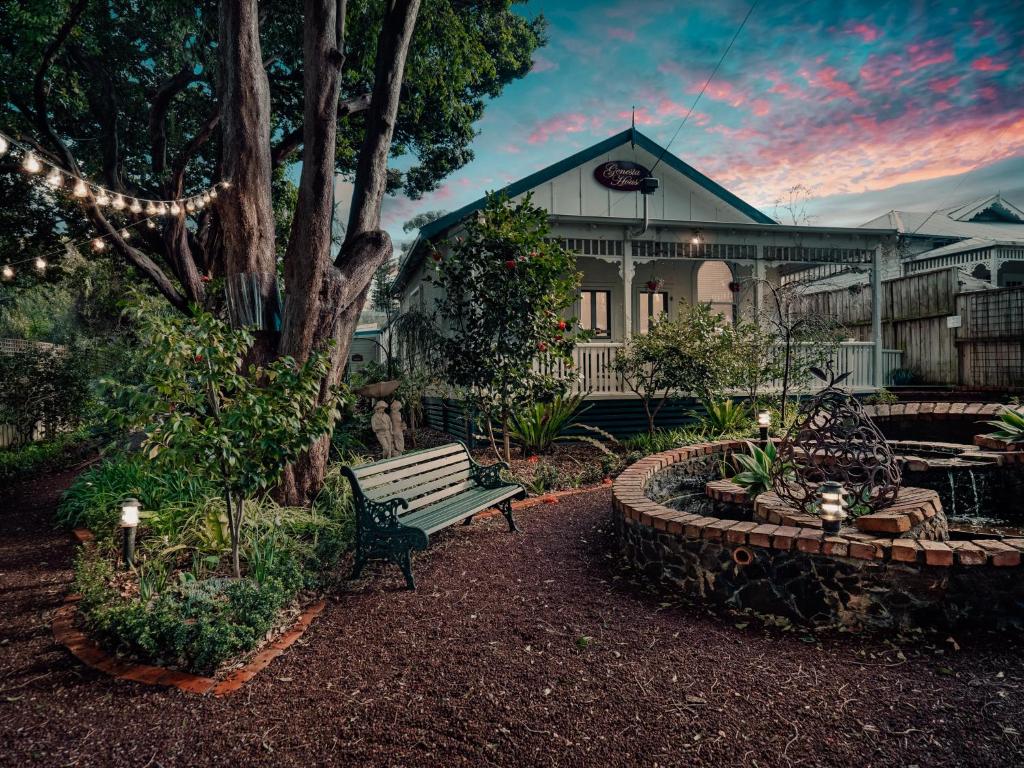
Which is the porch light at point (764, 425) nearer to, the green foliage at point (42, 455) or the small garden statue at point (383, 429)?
the small garden statue at point (383, 429)

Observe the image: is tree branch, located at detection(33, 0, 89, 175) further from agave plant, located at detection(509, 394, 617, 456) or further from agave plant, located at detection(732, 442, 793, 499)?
agave plant, located at detection(732, 442, 793, 499)

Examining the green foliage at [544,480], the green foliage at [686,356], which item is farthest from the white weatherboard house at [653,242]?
the green foliage at [544,480]

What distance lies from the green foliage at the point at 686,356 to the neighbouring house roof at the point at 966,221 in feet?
46.3

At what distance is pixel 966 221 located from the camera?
2119 centimetres

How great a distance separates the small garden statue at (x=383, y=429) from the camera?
27.4 feet

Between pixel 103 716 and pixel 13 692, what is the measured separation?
70 cm

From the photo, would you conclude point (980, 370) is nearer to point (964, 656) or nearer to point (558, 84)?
point (558, 84)

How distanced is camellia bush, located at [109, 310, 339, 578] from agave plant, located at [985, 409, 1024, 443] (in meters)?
6.88

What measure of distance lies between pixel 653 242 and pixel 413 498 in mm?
8036

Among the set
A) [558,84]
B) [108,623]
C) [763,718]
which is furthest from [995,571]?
[558,84]

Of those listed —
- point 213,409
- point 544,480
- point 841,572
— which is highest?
point 213,409

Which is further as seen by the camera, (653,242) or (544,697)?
(653,242)

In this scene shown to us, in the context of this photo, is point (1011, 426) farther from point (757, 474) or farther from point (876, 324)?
point (876, 324)

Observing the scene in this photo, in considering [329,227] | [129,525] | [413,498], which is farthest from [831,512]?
[329,227]
